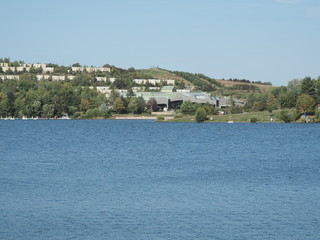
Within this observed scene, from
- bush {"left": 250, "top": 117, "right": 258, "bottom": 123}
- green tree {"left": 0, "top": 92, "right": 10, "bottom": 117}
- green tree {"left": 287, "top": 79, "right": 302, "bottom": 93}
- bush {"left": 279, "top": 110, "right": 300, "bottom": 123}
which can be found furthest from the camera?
green tree {"left": 287, "top": 79, "right": 302, "bottom": 93}

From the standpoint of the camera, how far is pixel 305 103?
123562 mm

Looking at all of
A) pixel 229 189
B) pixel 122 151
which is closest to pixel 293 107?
pixel 122 151

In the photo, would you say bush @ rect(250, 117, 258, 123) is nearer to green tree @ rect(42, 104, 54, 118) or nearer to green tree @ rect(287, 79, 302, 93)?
green tree @ rect(287, 79, 302, 93)

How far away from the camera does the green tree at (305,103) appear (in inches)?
4865

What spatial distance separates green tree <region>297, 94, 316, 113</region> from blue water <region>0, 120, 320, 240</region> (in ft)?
200

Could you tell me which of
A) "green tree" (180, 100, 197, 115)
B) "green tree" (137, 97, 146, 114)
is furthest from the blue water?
"green tree" (137, 97, 146, 114)

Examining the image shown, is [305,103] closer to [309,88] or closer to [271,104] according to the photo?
[309,88]

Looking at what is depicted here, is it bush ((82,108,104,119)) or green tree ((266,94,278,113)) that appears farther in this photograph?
bush ((82,108,104,119))

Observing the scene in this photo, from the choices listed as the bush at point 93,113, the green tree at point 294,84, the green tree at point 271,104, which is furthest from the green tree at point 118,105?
the green tree at point 294,84

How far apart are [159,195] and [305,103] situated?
9318cm

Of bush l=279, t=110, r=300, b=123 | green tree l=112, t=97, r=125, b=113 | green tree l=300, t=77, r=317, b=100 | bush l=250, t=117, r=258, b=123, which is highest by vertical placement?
green tree l=300, t=77, r=317, b=100

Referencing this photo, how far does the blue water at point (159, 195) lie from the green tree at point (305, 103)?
61.1 meters

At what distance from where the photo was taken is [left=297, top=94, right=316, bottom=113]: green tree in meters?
124

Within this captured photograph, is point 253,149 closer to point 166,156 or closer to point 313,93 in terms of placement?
point 166,156
